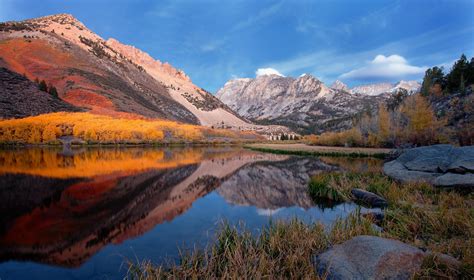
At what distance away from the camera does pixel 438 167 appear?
65.9 ft

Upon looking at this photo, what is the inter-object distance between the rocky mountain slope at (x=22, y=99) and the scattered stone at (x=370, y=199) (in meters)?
101

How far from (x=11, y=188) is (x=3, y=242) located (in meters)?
12.7

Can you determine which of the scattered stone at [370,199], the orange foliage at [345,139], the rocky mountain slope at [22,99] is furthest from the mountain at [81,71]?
the scattered stone at [370,199]

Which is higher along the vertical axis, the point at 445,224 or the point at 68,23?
the point at 68,23

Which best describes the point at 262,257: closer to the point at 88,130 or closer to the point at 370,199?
the point at 370,199

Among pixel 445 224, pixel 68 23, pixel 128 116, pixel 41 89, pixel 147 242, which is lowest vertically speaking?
pixel 147 242

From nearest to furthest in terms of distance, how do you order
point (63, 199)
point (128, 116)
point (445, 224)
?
point (445, 224)
point (63, 199)
point (128, 116)

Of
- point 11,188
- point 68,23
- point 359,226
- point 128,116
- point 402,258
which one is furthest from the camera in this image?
point 68,23

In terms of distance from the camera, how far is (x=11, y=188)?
21.3 meters

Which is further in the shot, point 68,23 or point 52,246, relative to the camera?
point 68,23

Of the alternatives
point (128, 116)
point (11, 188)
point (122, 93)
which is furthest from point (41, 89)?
point (11, 188)

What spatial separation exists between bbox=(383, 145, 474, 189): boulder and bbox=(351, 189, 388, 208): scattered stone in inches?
185

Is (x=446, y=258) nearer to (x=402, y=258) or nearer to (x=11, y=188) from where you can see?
(x=402, y=258)

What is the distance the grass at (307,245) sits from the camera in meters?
6.73
